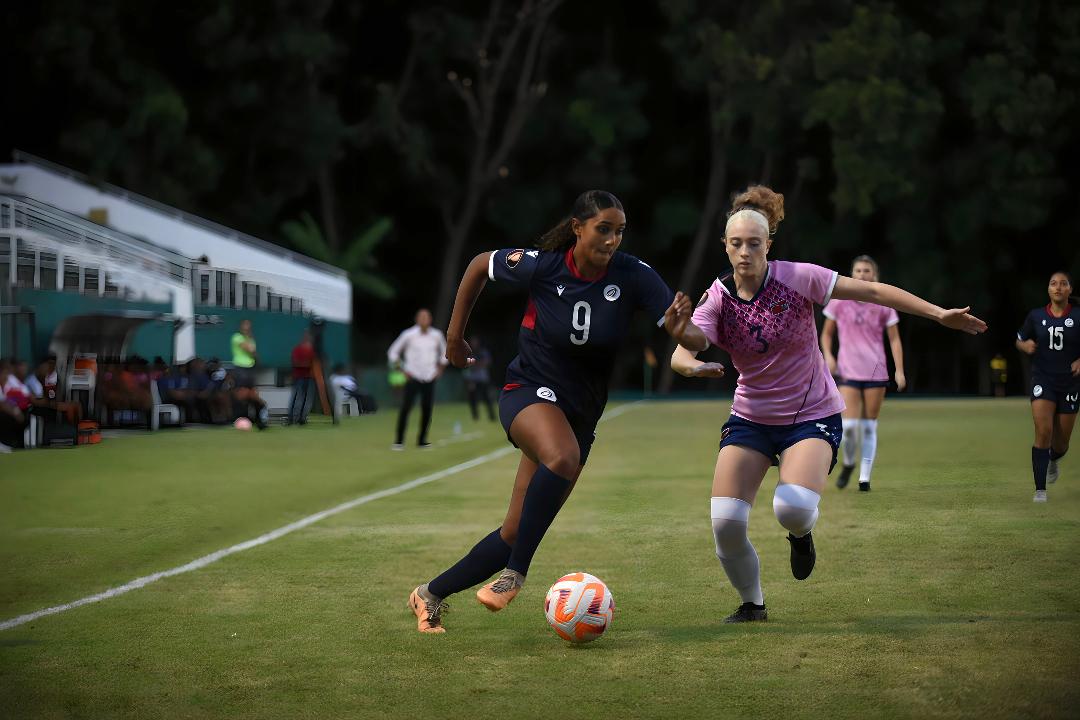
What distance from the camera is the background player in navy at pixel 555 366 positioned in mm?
7359

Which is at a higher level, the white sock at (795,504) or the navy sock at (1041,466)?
the white sock at (795,504)

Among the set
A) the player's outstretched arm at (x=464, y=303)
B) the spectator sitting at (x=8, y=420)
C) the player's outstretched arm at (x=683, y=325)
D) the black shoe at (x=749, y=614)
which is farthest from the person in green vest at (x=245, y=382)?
the player's outstretched arm at (x=683, y=325)

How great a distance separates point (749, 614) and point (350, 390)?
2890 cm

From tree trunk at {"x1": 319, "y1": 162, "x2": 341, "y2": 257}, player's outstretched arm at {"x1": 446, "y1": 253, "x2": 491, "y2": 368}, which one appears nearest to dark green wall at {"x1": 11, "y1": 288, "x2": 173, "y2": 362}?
player's outstretched arm at {"x1": 446, "y1": 253, "x2": 491, "y2": 368}

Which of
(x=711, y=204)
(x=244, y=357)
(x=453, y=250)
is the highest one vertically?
(x=711, y=204)

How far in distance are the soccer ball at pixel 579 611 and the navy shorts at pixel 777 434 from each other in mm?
1118

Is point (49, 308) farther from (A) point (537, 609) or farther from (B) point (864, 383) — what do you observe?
(A) point (537, 609)

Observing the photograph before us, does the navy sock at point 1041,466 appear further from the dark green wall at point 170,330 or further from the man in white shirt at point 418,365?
the dark green wall at point 170,330

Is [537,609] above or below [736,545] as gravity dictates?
below

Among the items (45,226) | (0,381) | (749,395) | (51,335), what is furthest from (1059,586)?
(45,226)

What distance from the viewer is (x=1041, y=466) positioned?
1386 centimetres

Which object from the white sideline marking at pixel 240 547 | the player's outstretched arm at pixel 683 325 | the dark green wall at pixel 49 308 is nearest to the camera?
the player's outstretched arm at pixel 683 325

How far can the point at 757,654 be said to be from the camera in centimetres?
693

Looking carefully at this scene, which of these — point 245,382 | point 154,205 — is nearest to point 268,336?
point 245,382
